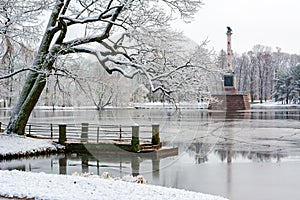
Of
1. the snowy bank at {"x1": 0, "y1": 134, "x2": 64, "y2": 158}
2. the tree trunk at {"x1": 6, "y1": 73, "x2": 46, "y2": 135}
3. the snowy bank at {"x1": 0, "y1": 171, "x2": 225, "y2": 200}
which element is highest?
the tree trunk at {"x1": 6, "y1": 73, "x2": 46, "y2": 135}

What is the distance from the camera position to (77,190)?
642cm

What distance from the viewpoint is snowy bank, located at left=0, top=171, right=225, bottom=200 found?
20.0 ft

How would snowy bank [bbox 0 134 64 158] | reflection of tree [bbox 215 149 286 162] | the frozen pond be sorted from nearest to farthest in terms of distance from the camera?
the frozen pond, reflection of tree [bbox 215 149 286 162], snowy bank [bbox 0 134 64 158]

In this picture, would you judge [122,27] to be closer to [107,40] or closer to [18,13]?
[107,40]

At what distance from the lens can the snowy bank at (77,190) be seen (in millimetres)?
6090

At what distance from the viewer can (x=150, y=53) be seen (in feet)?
59.3

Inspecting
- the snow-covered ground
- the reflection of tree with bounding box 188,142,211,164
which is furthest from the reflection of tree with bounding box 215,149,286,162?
the snow-covered ground

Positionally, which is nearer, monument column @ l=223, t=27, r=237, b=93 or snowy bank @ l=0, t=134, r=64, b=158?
snowy bank @ l=0, t=134, r=64, b=158

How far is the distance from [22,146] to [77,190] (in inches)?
413

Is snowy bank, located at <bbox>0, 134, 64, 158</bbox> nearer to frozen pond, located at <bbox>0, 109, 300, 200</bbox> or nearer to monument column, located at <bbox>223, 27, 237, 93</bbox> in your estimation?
frozen pond, located at <bbox>0, 109, 300, 200</bbox>

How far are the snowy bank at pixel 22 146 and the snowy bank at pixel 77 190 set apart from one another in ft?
27.7

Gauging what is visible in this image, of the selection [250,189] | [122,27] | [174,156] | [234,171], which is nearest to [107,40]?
[122,27]

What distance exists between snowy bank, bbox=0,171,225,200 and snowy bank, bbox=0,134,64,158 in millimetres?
8448

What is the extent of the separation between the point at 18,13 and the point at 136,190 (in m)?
12.8
